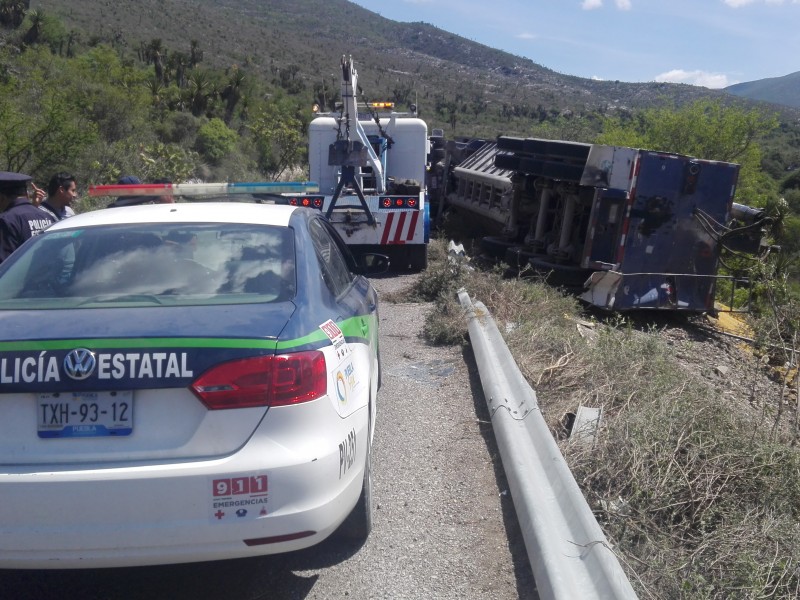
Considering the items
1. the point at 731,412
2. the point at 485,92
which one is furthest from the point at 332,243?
the point at 485,92

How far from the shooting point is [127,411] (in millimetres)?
3117

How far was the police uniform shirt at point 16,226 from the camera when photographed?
19.9 feet

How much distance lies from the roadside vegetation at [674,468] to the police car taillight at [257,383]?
64.1 inches

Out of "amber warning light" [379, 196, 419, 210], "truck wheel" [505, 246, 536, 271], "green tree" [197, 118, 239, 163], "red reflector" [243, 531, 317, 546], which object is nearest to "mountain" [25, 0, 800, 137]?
"green tree" [197, 118, 239, 163]

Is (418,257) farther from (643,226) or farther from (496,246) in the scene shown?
(643,226)

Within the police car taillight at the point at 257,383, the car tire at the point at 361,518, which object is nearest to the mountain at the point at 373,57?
the car tire at the point at 361,518

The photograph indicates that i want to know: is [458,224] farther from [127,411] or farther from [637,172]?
[127,411]

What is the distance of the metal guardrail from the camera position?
10.5ft

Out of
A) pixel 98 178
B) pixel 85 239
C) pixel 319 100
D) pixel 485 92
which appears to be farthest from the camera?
pixel 485 92

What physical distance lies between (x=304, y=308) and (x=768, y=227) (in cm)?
816

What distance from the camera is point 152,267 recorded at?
3936 millimetres

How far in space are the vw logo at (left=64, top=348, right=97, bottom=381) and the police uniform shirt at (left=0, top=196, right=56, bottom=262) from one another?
11.0ft

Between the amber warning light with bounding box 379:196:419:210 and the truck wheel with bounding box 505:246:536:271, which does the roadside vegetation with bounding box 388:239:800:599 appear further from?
the amber warning light with bounding box 379:196:419:210

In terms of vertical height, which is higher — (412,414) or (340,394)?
(340,394)
